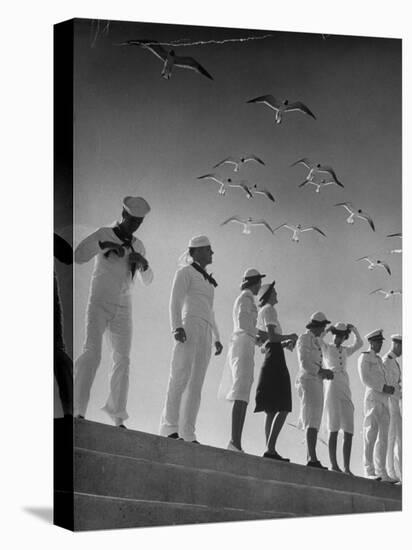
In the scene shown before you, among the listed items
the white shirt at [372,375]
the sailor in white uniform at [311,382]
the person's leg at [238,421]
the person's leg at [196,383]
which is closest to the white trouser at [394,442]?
the white shirt at [372,375]

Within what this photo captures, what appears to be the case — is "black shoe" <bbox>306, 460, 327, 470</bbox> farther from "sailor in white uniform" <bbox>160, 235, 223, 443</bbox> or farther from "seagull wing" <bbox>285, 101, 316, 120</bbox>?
"seagull wing" <bbox>285, 101, 316, 120</bbox>

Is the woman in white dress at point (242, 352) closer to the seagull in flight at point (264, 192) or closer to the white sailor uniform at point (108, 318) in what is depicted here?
the seagull in flight at point (264, 192)

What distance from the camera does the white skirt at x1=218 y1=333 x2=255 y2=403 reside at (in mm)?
10391

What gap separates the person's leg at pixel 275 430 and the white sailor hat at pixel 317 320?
650 millimetres

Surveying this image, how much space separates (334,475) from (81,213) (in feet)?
8.83

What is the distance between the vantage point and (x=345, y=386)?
35.9 ft

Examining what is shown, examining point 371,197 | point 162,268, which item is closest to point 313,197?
point 371,197

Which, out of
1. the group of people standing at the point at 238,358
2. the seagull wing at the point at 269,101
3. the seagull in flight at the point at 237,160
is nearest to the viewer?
the group of people standing at the point at 238,358

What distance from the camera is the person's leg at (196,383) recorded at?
10211 mm

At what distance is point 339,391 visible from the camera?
35.8 feet

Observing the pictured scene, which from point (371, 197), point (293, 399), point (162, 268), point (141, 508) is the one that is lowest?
point (141, 508)

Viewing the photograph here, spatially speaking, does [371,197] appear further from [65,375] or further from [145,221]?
[65,375]

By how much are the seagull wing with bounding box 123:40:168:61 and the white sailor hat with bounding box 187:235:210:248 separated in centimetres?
121

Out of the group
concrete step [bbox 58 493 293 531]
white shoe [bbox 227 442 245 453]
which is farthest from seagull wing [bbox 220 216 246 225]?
concrete step [bbox 58 493 293 531]
